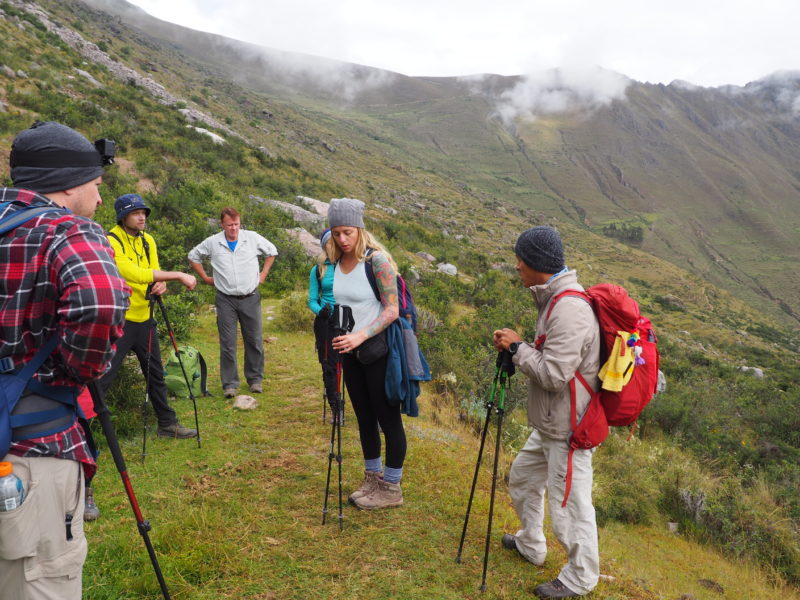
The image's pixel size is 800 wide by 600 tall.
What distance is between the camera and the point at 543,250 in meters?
2.92

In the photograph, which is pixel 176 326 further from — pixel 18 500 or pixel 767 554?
pixel 767 554

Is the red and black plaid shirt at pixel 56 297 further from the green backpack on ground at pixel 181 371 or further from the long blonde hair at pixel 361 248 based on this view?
the green backpack on ground at pixel 181 371

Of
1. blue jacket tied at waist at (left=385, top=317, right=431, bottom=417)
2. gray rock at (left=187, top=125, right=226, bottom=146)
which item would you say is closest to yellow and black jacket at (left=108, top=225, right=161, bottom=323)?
blue jacket tied at waist at (left=385, top=317, right=431, bottom=417)

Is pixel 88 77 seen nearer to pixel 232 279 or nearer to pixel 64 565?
pixel 232 279

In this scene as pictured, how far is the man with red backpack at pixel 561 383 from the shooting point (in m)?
2.72

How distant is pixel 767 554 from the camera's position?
214 inches

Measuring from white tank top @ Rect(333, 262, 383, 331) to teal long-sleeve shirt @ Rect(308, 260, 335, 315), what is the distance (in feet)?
0.54

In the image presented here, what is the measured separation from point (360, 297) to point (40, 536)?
224 centimetres

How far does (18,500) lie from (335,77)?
204m

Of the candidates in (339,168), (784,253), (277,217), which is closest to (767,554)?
(277,217)

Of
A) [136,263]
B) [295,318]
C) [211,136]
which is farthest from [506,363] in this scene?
[211,136]

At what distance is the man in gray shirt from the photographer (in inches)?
235

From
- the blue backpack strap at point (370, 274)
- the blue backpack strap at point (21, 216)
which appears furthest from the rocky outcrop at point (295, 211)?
the blue backpack strap at point (21, 216)

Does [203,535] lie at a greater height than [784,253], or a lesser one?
lesser
